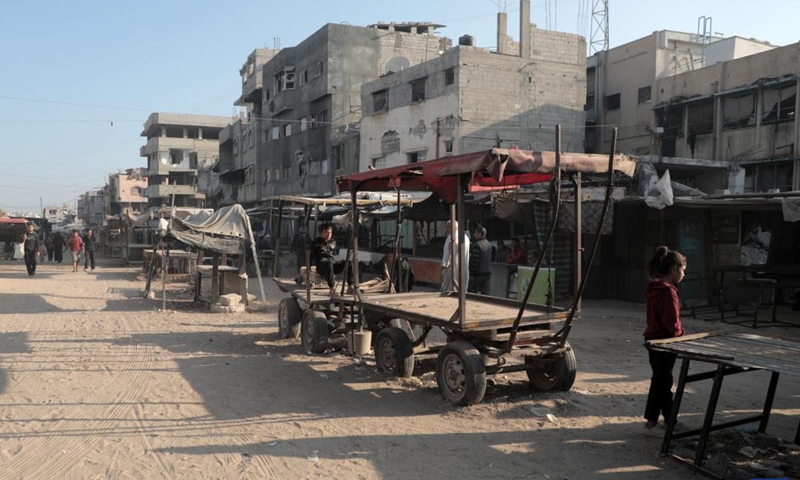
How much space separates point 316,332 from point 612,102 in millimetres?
29315

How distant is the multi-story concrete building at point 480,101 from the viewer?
95.4ft

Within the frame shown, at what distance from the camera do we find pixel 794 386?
24.8 feet

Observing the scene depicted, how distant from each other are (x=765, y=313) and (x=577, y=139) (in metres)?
19.5

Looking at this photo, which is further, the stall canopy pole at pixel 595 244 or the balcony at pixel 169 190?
the balcony at pixel 169 190

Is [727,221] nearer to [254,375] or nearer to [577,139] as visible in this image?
[254,375]

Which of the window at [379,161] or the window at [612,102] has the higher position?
the window at [612,102]

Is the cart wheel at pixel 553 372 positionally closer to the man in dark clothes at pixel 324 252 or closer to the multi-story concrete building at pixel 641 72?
the man in dark clothes at pixel 324 252

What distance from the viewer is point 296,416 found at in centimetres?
625

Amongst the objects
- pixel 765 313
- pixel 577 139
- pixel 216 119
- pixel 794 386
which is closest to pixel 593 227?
pixel 765 313

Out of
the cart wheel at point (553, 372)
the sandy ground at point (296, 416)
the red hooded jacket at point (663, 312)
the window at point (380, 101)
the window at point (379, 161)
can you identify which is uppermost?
the window at point (380, 101)

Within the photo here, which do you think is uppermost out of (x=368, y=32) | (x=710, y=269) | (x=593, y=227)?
(x=368, y=32)

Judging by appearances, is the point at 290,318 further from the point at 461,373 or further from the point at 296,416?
the point at 461,373

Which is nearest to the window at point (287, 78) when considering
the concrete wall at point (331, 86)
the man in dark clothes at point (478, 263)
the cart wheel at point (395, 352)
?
the concrete wall at point (331, 86)

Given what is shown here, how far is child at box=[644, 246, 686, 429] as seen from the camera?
5457mm
